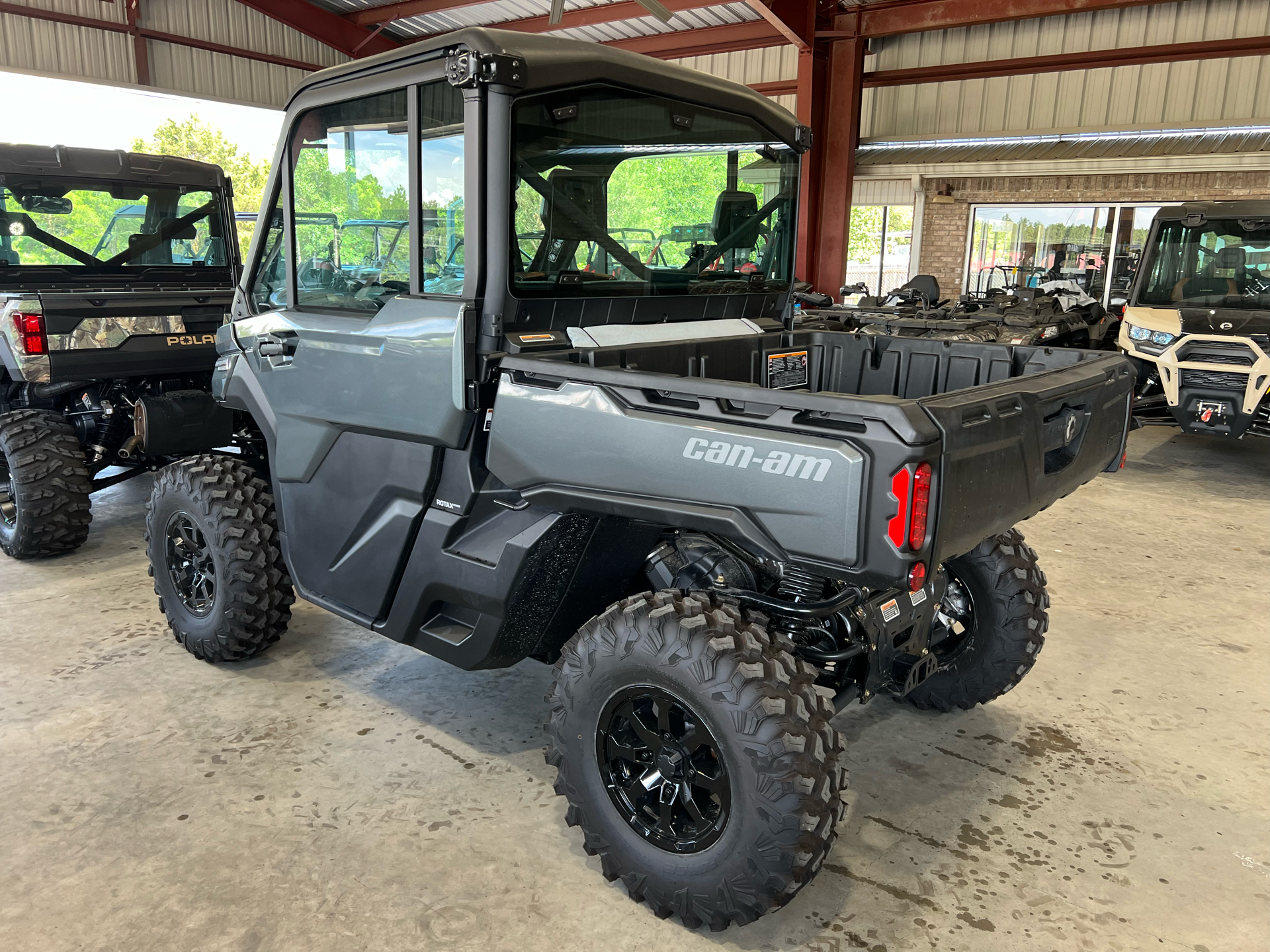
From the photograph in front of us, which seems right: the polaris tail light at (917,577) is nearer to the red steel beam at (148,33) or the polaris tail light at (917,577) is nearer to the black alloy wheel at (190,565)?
the black alloy wheel at (190,565)

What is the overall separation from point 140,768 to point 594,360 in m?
1.99

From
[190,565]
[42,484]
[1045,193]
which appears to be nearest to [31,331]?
[42,484]

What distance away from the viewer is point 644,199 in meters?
2.96

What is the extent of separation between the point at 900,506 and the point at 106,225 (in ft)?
18.1

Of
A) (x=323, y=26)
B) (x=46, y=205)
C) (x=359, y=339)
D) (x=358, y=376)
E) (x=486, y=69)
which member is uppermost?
(x=323, y=26)

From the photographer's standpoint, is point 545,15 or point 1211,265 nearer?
point 1211,265

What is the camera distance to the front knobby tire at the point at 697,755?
2123 millimetres

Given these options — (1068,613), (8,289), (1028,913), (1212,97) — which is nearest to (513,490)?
(1028,913)

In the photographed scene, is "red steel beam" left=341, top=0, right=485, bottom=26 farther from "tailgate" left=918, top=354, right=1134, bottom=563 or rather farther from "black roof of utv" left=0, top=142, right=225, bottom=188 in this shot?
"tailgate" left=918, top=354, right=1134, bottom=563

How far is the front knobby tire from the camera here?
2.12 metres

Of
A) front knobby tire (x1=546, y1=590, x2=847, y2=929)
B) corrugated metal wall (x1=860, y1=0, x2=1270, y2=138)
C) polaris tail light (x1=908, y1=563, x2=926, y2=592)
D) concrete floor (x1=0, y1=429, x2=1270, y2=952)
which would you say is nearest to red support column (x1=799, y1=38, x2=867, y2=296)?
corrugated metal wall (x1=860, y1=0, x2=1270, y2=138)

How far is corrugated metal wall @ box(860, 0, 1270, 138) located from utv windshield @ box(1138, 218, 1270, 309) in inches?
247

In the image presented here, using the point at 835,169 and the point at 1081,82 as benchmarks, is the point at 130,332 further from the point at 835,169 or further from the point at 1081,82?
the point at 1081,82

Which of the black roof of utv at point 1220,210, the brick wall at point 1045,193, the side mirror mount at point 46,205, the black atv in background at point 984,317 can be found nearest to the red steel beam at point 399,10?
the black atv in background at point 984,317
